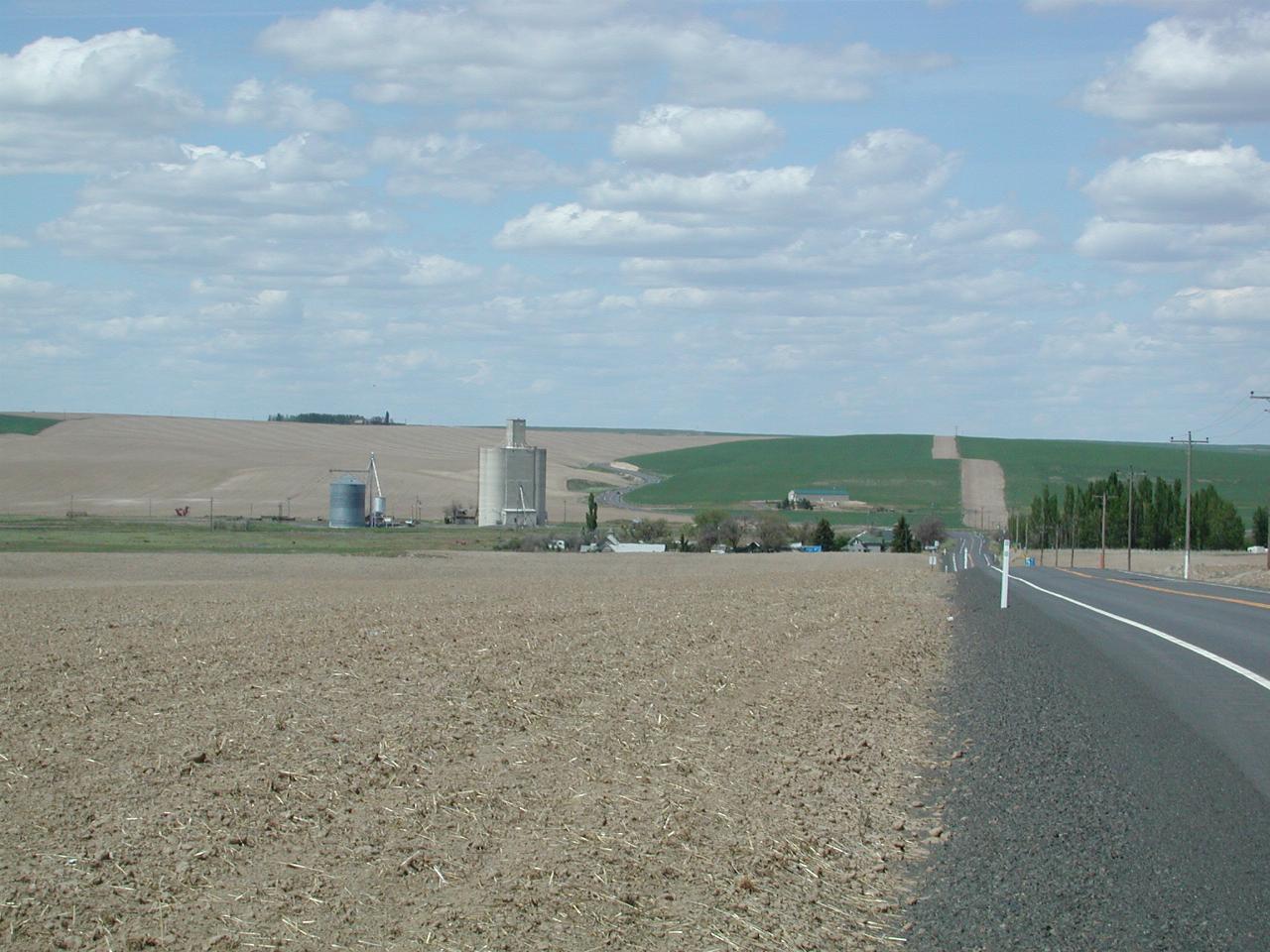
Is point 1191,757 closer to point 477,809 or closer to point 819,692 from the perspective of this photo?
point 819,692

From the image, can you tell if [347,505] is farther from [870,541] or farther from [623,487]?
[623,487]

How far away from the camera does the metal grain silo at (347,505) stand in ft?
335

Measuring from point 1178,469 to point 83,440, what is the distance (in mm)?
118981

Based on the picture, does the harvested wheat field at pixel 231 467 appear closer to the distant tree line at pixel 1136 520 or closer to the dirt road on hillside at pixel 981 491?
the dirt road on hillside at pixel 981 491

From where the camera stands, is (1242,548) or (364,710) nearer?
(364,710)

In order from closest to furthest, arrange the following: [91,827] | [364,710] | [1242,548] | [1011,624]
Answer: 1. [91,827]
2. [364,710]
3. [1011,624]
4. [1242,548]

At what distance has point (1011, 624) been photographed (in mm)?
21688

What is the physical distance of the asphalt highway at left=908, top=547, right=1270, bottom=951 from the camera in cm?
641

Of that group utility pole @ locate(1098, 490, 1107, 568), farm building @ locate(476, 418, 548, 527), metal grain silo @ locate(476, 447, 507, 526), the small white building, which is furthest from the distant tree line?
metal grain silo @ locate(476, 447, 507, 526)

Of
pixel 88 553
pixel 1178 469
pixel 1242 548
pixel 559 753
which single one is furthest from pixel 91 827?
pixel 1178 469

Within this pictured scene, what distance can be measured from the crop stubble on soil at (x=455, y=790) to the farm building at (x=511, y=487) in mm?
92085

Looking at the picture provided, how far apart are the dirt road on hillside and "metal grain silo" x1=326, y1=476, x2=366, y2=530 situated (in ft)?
191

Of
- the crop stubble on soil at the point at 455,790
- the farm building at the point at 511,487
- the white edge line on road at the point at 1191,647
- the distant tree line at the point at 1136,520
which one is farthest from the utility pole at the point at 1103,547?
the crop stubble on soil at the point at 455,790

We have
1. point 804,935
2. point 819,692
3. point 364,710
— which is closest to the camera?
point 804,935
